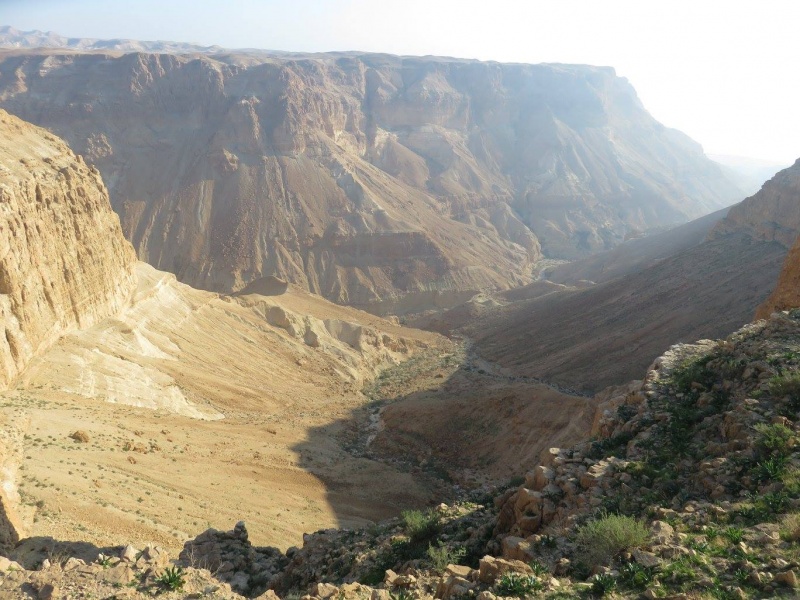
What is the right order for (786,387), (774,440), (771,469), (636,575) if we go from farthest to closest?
1. (786,387)
2. (774,440)
3. (771,469)
4. (636,575)

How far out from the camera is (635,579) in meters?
6.96

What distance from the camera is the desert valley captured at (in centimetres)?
865

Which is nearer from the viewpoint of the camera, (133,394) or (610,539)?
(610,539)

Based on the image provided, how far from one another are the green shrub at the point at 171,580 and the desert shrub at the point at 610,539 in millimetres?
5483

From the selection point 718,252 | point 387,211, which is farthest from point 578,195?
point 718,252

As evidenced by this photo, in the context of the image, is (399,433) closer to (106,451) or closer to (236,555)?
(106,451)

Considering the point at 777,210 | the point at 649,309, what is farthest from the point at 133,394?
the point at 777,210

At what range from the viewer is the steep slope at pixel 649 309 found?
40.1m

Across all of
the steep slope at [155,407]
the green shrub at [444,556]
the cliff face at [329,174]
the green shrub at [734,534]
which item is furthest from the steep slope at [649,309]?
the green shrub at [734,534]

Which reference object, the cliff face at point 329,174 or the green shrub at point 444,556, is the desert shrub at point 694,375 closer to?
the green shrub at point 444,556

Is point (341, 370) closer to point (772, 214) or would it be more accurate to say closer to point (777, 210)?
point (772, 214)

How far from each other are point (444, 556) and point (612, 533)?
119 inches

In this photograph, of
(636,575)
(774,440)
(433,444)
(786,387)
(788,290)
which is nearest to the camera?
(636,575)

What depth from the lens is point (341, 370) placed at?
41.9 metres
